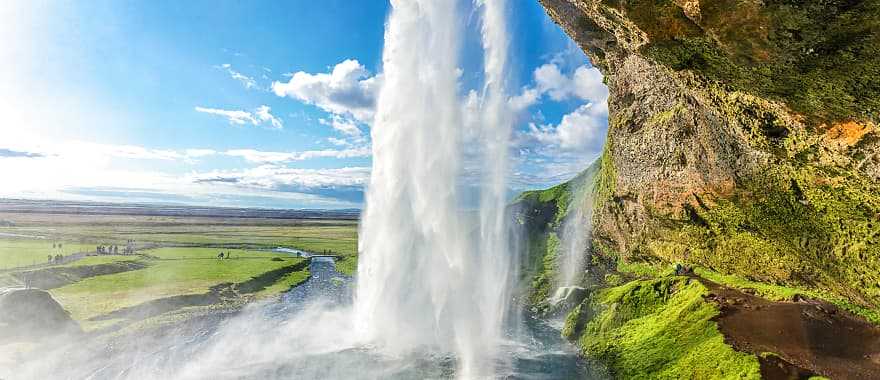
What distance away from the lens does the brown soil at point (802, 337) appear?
14.0 m

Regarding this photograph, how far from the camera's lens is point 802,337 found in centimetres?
1627

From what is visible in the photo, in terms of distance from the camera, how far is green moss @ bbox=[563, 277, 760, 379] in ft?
54.6

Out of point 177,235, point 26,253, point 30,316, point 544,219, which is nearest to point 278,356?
point 30,316

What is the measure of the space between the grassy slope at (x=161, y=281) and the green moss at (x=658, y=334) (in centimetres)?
2870

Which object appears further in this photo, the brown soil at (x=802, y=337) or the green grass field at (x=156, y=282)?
the green grass field at (x=156, y=282)

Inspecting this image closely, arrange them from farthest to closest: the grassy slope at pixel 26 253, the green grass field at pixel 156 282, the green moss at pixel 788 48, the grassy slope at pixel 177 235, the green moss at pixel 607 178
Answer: the grassy slope at pixel 177 235
the grassy slope at pixel 26 253
the green moss at pixel 607 178
the green grass field at pixel 156 282
the green moss at pixel 788 48

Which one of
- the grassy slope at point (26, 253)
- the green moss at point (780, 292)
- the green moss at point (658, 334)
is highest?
the green moss at point (780, 292)

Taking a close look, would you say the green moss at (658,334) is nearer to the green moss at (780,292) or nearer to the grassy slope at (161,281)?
the green moss at (780,292)

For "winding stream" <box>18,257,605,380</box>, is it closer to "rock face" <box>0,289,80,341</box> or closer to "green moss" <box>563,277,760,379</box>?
"green moss" <box>563,277,760,379</box>

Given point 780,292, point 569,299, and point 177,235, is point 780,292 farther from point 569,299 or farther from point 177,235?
point 177,235

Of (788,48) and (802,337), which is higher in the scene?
(788,48)

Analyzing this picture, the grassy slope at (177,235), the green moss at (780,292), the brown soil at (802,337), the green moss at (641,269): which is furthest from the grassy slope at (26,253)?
the green moss at (780,292)

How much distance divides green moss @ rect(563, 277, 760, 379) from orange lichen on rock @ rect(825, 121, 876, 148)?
7726 mm

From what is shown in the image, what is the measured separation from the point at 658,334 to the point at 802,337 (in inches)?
231
